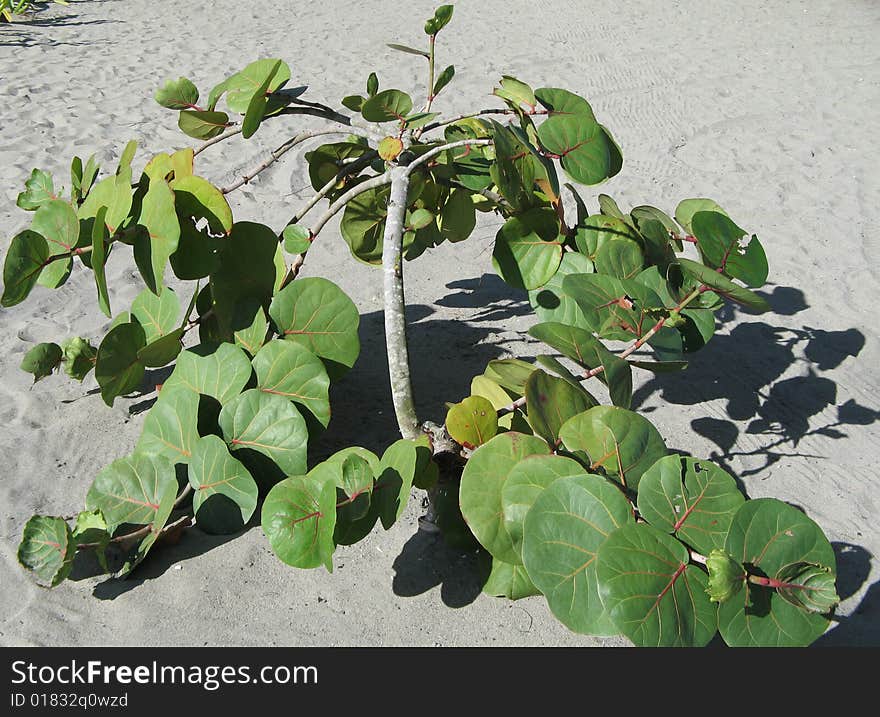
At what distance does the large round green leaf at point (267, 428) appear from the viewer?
5.83 ft

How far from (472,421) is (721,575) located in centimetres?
63

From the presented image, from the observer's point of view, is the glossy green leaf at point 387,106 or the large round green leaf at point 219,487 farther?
the glossy green leaf at point 387,106

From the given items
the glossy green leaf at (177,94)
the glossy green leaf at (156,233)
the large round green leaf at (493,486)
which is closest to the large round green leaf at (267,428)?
the glossy green leaf at (156,233)

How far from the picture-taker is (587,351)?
179 cm

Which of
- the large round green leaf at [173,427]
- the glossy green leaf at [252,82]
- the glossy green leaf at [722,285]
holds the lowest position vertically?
the large round green leaf at [173,427]

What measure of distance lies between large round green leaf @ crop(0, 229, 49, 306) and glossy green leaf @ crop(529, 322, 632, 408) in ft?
3.40

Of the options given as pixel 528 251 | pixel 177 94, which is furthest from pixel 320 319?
pixel 177 94

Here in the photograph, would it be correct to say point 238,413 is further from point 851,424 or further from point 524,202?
point 851,424

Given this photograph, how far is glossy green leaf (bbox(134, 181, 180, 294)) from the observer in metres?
1.65

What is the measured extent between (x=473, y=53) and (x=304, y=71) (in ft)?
4.67

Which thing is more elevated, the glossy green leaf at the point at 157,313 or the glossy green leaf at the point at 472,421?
the glossy green leaf at the point at 157,313

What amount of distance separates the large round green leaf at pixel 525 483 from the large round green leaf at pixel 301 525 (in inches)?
12.8

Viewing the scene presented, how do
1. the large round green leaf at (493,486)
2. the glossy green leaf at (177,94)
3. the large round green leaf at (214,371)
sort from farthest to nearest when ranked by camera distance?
1. the glossy green leaf at (177,94)
2. the large round green leaf at (214,371)
3. the large round green leaf at (493,486)

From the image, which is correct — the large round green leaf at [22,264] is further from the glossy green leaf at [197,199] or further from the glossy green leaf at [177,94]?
the glossy green leaf at [177,94]
